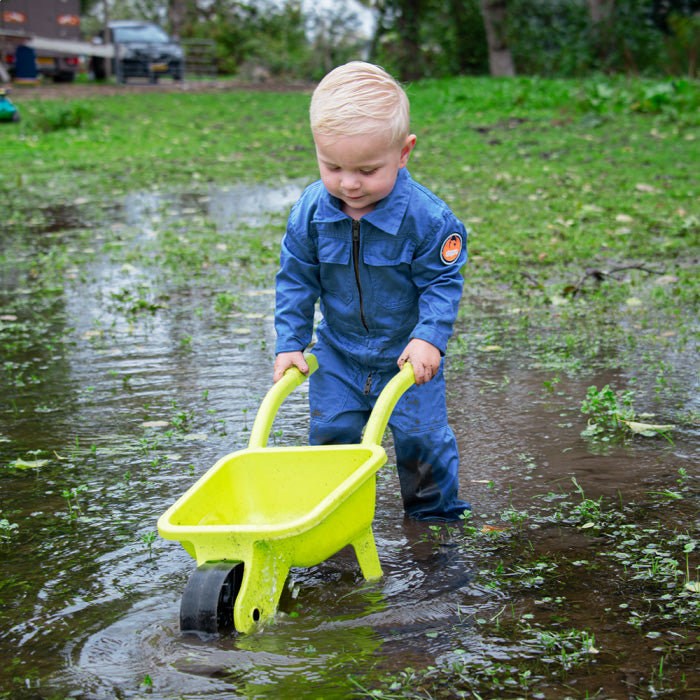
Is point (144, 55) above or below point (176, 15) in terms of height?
below

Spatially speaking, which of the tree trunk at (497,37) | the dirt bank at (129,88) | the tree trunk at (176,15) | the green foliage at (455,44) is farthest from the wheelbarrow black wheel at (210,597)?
the tree trunk at (176,15)

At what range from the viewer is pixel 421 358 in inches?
104

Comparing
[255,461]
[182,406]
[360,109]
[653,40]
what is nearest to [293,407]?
[182,406]

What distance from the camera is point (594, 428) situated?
3707 mm

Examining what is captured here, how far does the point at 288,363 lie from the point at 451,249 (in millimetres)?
576

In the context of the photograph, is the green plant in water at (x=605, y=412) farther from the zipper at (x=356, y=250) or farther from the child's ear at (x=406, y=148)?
the child's ear at (x=406, y=148)

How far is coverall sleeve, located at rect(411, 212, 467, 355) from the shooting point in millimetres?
2701

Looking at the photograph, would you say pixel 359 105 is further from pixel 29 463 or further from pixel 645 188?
pixel 645 188

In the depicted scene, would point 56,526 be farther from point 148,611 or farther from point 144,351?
point 144,351

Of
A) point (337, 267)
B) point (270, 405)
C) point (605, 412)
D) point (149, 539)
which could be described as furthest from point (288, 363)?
point (605, 412)

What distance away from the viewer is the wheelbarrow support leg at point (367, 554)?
2.54 meters

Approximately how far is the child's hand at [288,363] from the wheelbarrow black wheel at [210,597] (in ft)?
2.18

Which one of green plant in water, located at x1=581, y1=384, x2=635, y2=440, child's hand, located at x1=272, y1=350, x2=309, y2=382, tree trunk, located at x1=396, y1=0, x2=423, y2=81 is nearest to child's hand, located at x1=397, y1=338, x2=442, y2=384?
child's hand, located at x1=272, y1=350, x2=309, y2=382

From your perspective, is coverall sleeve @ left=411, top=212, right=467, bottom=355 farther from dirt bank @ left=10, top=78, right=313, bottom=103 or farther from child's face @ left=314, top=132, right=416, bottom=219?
dirt bank @ left=10, top=78, right=313, bottom=103
